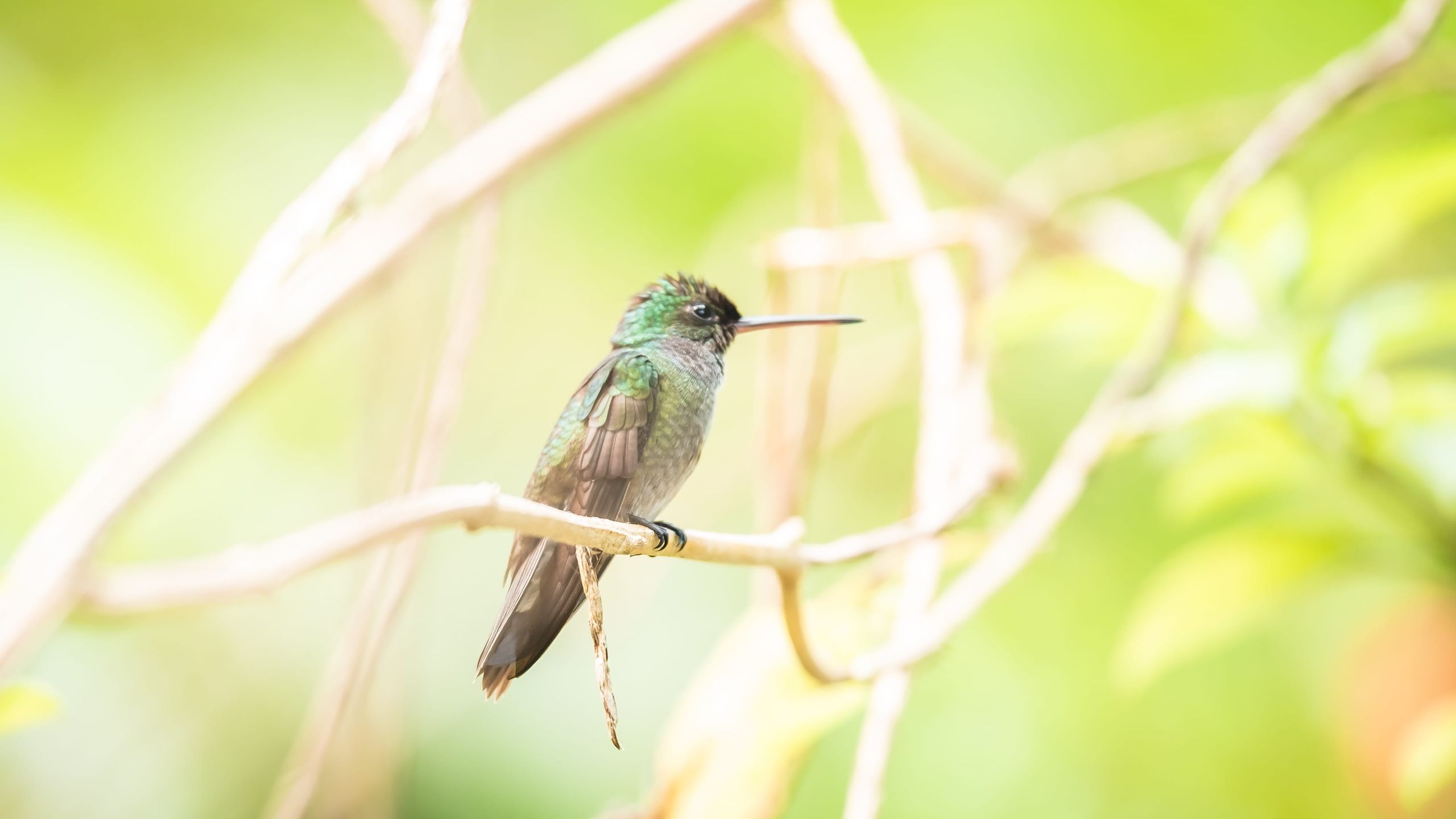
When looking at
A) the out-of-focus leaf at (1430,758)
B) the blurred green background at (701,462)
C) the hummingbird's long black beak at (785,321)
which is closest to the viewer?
the hummingbird's long black beak at (785,321)

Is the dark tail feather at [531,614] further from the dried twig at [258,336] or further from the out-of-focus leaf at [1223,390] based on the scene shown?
the out-of-focus leaf at [1223,390]

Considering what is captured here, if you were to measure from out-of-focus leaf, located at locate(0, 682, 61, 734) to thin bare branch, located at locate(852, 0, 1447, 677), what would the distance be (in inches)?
27.5

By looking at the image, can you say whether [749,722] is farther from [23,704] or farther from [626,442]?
[23,704]

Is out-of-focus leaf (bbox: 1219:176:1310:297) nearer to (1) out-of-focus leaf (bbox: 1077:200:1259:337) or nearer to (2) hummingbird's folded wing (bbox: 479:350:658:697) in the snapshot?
(1) out-of-focus leaf (bbox: 1077:200:1259:337)

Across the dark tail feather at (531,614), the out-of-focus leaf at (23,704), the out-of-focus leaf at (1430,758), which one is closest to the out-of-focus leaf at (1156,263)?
the out-of-focus leaf at (1430,758)

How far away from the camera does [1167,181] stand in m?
2.63

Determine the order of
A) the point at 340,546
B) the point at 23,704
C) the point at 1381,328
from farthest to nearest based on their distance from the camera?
the point at 1381,328 < the point at 23,704 < the point at 340,546

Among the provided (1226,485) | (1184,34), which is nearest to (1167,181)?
(1184,34)

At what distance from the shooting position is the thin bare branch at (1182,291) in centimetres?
113

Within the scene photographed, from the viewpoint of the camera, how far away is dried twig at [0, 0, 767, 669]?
36cm

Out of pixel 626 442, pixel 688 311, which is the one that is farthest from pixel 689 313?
pixel 626 442

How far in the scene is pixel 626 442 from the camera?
0.70m

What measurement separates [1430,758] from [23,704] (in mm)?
1396

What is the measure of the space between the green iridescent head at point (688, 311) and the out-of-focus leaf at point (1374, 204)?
977 millimetres
